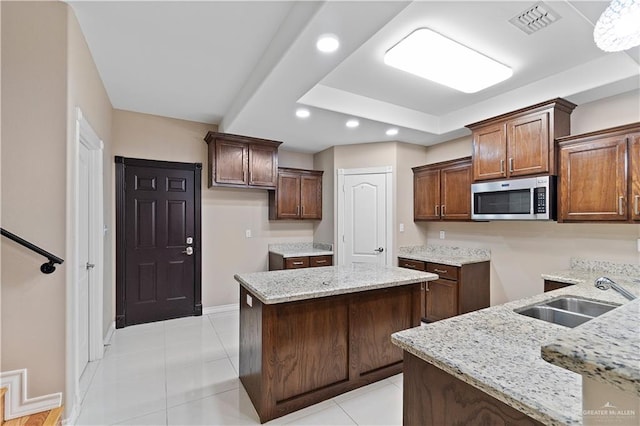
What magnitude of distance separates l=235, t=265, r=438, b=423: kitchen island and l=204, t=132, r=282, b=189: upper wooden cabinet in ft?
6.50

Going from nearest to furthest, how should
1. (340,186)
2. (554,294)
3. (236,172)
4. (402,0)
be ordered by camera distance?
(402,0)
(554,294)
(236,172)
(340,186)

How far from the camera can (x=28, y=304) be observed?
175 cm

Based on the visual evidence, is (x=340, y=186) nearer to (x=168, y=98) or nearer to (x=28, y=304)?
(x=168, y=98)

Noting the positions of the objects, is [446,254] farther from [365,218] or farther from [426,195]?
[365,218]

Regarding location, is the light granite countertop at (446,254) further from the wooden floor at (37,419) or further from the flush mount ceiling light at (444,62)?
the wooden floor at (37,419)

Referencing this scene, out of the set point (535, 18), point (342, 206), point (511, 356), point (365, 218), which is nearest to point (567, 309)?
point (511, 356)

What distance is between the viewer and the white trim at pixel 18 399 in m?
1.68

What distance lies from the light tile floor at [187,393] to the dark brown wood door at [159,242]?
64cm

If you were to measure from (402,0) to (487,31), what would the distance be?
3.20 feet

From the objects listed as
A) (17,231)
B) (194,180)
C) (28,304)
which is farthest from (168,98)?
(28,304)

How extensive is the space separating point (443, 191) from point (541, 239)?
1.25 meters

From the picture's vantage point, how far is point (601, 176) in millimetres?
2559

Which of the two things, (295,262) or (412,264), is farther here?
(295,262)

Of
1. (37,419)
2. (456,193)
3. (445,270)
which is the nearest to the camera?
(37,419)
